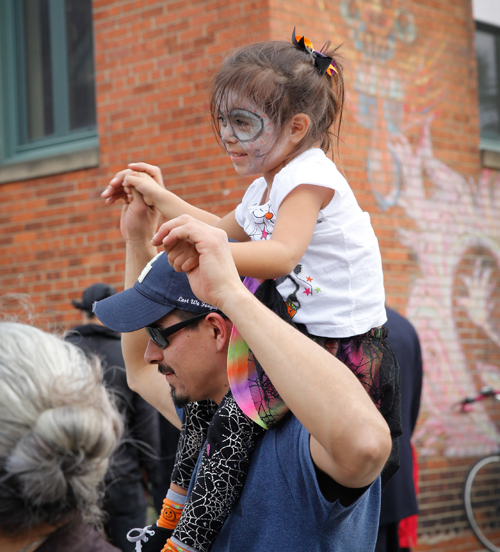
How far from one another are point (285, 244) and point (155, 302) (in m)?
0.45

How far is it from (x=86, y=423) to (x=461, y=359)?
5.47 meters

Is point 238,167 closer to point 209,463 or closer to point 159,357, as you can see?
point 159,357

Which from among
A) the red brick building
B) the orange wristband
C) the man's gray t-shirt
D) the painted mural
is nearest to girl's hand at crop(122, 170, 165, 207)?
the man's gray t-shirt

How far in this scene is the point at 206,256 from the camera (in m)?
1.61

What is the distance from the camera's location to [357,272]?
2102 millimetres

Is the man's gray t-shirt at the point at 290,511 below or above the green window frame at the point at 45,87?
below

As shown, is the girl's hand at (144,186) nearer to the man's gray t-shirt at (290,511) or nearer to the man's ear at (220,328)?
the man's ear at (220,328)

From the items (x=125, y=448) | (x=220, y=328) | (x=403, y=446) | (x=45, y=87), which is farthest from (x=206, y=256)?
(x=45, y=87)

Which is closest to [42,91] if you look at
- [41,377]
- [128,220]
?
[128,220]

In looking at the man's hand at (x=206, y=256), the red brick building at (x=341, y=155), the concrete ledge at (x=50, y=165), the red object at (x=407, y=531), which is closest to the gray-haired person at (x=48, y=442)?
the man's hand at (x=206, y=256)

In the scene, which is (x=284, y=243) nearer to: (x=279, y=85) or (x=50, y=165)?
(x=279, y=85)

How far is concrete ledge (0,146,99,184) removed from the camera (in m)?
6.22

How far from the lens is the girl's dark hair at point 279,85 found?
2158mm

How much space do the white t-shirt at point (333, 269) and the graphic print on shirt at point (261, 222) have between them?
0.07 meters
